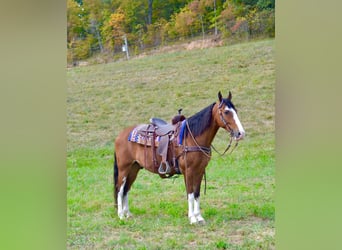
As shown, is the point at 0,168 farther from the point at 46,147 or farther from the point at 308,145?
the point at 308,145

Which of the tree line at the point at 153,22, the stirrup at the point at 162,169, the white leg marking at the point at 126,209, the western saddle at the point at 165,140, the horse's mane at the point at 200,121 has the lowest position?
the white leg marking at the point at 126,209

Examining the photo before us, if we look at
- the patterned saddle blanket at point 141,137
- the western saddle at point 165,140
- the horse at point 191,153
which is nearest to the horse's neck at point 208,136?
the horse at point 191,153

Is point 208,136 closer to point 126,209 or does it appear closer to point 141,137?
point 141,137

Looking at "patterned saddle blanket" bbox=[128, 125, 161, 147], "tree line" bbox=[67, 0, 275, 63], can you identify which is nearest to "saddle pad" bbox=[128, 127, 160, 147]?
"patterned saddle blanket" bbox=[128, 125, 161, 147]

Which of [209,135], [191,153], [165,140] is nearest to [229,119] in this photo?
[209,135]

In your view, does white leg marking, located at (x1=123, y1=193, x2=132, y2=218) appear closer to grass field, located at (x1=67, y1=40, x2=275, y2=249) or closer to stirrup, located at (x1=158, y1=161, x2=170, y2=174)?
grass field, located at (x1=67, y1=40, x2=275, y2=249)

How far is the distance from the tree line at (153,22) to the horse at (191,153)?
415 mm

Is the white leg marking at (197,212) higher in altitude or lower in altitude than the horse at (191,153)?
lower

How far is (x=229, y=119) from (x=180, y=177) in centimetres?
44

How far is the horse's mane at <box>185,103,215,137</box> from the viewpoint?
246 cm

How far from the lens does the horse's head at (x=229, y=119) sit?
A: 240 cm

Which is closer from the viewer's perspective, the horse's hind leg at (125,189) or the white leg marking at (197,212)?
the white leg marking at (197,212)

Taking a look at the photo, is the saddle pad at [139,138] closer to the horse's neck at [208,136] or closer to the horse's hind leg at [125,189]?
the horse's hind leg at [125,189]

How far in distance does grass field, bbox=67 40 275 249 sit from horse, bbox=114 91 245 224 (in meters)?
0.04
